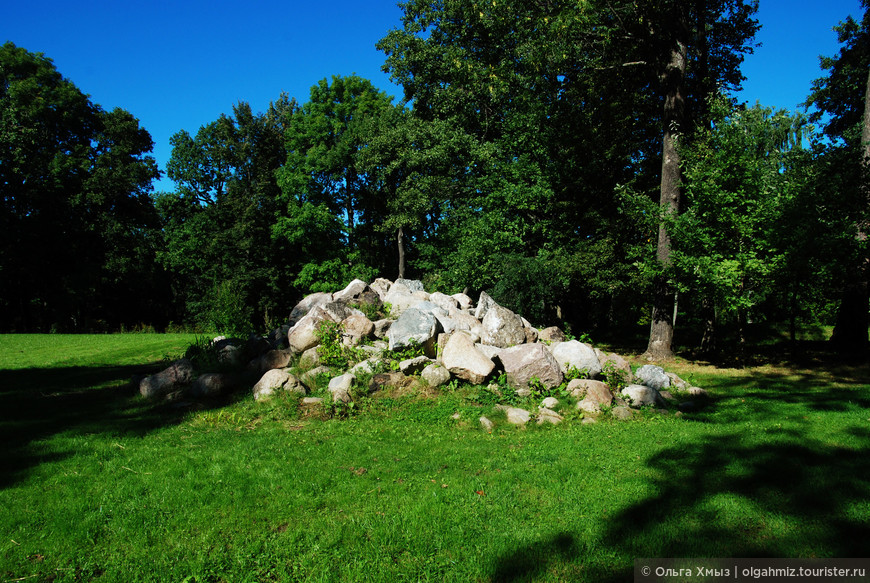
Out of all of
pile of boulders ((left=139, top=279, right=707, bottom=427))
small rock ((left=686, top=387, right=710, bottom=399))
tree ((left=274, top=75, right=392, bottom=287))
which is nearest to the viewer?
pile of boulders ((left=139, top=279, right=707, bottom=427))

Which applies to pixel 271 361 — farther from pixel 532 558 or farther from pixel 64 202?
pixel 64 202

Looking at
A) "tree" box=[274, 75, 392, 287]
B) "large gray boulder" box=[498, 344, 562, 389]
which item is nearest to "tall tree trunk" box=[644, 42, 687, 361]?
"large gray boulder" box=[498, 344, 562, 389]

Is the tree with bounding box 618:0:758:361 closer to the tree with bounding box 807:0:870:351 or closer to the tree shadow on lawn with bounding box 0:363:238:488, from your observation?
the tree with bounding box 807:0:870:351

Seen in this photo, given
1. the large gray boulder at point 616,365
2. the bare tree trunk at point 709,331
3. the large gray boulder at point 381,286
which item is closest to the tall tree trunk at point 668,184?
the bare tree trunk at point 709,331

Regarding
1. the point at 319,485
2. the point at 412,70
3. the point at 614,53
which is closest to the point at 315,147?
the point at 412,70

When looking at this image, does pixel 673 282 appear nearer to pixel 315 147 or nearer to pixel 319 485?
pixel 319 485

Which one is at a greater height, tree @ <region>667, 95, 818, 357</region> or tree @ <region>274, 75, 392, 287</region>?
tree @ <region>274, 75, 392, 287</region>

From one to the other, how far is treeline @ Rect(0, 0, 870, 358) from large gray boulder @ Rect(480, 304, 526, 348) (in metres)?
4.72

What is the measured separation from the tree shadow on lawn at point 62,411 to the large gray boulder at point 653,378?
7143mm

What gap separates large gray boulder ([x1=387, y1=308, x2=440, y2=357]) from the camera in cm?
866

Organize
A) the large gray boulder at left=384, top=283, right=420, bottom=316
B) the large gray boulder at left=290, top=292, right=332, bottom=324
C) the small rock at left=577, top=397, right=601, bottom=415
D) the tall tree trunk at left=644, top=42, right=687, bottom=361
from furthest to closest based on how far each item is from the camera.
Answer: the tall tree trunk at left=644, top=42, right=687, bottom=361, the large gray boulder at left=290, top=292, right=332, bottom=324, the large gray boulder at left=384, top=283, right=420, bottom=316, the small rock at left=577, top=397, right=601, bottom=415

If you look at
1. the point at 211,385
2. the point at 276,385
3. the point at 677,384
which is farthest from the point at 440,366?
the point at 677,384

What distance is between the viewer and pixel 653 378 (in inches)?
343

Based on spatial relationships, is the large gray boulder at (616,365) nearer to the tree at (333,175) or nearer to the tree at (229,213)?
the tree at (333,175)
